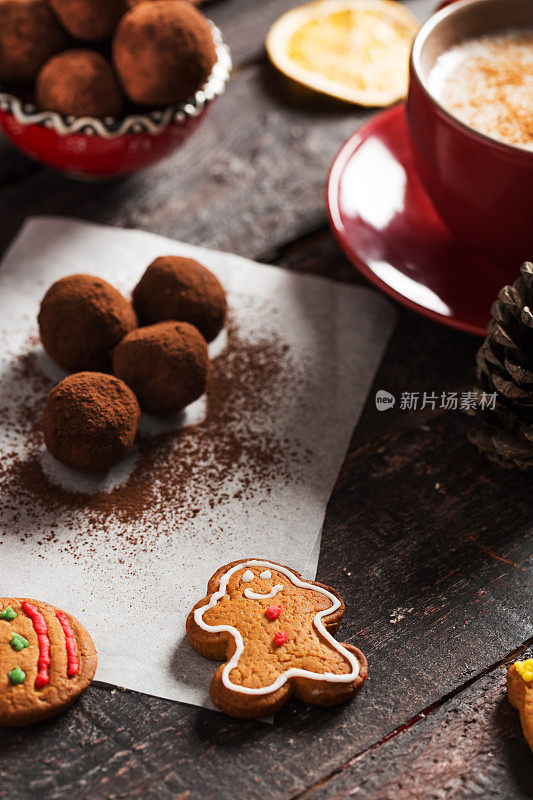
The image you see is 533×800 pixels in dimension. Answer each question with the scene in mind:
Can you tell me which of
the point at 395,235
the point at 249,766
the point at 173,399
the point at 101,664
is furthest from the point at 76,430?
the point at 395,235

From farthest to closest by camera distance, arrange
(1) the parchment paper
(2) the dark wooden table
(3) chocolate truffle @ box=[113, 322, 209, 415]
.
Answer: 1. (3) chocolate truffle @ box=[113, 322, 209, 415]
2. (1) the parchment paper
3. (2) the dark wooden table

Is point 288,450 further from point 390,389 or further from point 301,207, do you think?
point 301,207

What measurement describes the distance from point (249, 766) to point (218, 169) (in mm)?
1056

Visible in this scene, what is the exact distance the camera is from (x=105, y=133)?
1242 mm

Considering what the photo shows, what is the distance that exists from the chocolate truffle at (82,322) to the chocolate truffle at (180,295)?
0.04m

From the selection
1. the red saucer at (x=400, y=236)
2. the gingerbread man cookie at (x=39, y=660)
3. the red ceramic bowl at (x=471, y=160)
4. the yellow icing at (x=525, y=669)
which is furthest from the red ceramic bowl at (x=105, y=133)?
the yellow icing at (x=525, y=669)

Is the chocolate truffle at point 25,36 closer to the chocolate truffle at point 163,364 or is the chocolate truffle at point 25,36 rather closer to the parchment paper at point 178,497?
the parchment paper at point 178,497

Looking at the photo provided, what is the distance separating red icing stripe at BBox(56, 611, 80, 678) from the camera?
0.82m

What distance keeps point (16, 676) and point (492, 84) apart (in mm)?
1025

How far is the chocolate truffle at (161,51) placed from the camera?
1.18 meters

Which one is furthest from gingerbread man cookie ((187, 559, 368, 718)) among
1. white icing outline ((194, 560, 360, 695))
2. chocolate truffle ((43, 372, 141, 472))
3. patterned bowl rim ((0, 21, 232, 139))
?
patterned bowl rim ((0, 21, 232, 139))

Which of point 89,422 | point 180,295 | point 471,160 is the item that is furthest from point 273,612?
point 471,160

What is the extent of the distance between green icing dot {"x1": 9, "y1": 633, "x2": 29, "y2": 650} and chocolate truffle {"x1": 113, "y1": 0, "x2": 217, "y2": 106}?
833mm

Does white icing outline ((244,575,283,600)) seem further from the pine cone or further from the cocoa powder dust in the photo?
the pine cone
